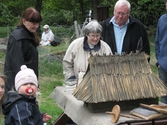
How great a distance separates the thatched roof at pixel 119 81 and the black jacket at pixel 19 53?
917 millimetres

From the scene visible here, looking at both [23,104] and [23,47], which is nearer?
[23,104]

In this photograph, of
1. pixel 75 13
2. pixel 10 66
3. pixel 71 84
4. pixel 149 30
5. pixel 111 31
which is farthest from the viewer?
pixel 75 13

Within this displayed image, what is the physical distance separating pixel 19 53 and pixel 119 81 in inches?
47.8

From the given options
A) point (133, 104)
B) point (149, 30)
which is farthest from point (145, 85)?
point (149, 30)

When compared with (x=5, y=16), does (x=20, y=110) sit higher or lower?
higher

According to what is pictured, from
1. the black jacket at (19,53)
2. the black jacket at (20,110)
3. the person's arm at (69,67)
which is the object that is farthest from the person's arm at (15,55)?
the black jacket at (20,110)

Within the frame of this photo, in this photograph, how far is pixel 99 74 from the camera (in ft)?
10.3

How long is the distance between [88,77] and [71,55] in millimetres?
1006

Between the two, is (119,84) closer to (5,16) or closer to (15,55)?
(15,55)

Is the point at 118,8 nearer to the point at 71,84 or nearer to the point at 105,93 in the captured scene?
the point at 71,84

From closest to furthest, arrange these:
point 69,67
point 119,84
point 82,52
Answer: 1. point 119,84
2. point 82,52
3. point 69,67

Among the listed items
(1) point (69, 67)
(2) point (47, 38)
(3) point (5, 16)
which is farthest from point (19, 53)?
(3) point (5, 16)

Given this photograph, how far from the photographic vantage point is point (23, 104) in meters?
2.71

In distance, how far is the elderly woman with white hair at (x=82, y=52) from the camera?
3982 mm
